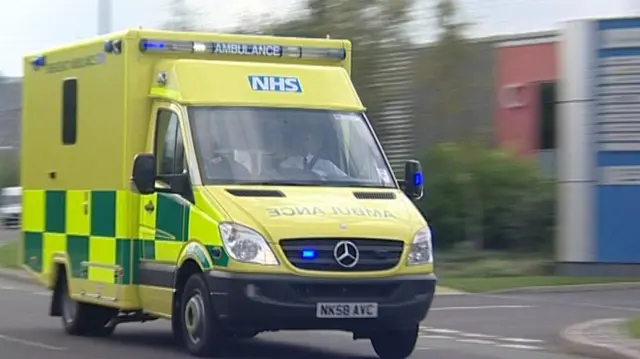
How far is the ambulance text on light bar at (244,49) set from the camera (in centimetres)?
1383


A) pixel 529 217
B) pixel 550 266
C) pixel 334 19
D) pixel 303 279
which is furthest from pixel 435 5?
pixel 303 279

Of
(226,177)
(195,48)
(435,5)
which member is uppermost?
(435,5)

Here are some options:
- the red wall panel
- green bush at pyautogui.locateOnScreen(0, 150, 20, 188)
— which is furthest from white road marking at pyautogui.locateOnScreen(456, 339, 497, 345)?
green bush at pyautogui.locateOnScreen(0, 150, 20, 188)

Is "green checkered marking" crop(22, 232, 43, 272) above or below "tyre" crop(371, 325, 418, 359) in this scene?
above

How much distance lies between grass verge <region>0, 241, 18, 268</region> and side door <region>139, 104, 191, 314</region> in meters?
17.2

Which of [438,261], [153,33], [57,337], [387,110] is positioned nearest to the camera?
[153,33]

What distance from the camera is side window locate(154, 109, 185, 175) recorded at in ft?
43.3

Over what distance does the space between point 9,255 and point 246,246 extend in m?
22.0

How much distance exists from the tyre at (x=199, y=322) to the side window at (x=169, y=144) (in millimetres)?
1120

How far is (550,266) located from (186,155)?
15.1 meters

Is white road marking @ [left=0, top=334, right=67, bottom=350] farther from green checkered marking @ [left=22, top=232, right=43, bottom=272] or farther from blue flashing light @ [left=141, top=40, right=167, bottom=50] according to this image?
blue flashing light @ [left=141, top=40, right=167, bottom=50]

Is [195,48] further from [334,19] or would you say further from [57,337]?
[334,19]

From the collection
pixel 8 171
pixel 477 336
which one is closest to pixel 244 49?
pixel 477 336

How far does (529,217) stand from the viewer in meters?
29.1
